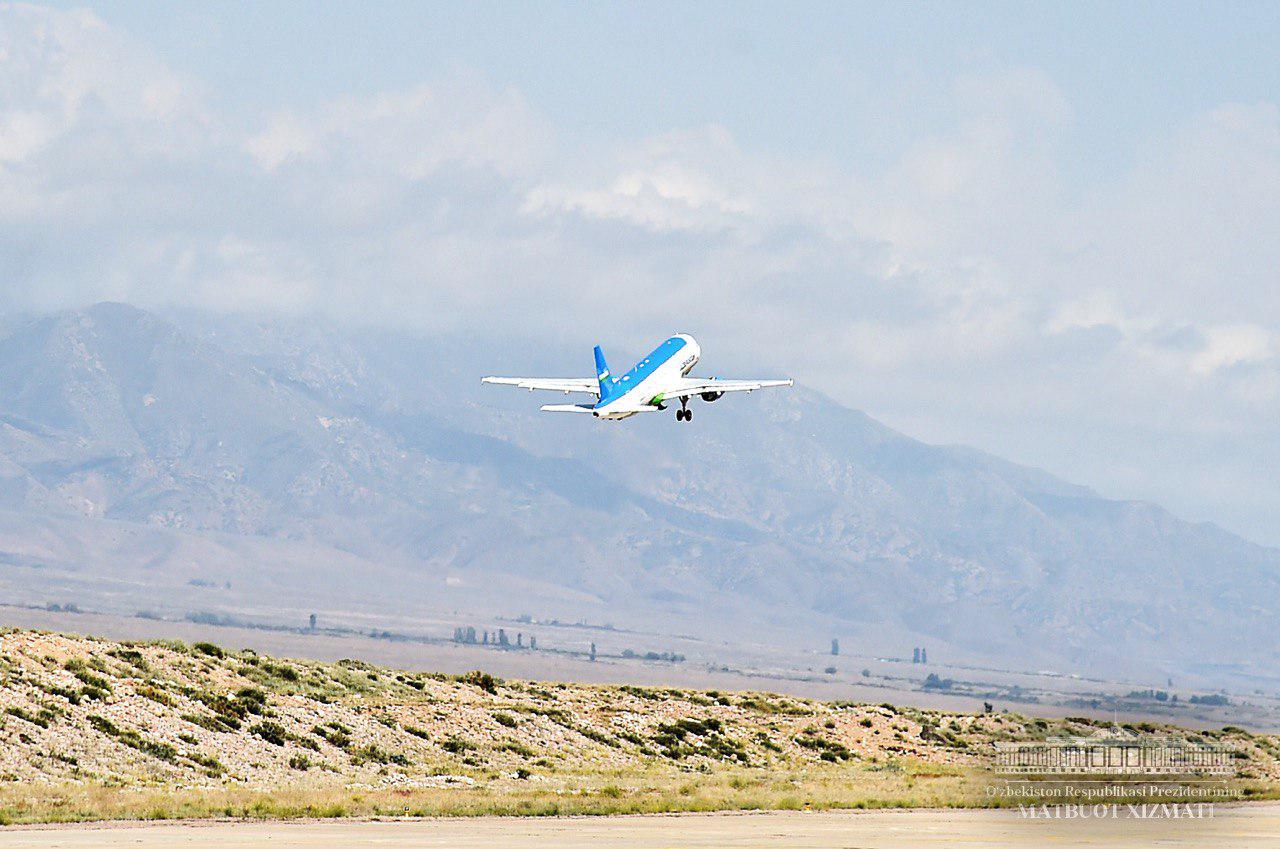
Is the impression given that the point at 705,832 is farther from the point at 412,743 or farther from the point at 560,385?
the point at 560,385

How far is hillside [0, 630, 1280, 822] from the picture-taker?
61.4m

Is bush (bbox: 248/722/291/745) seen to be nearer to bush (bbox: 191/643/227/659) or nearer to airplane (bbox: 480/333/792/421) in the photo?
bush (bbox: 191/643/227/659)

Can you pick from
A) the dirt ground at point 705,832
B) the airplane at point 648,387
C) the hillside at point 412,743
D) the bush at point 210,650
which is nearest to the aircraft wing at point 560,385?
the airplane at point 648,387

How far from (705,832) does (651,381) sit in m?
52.0

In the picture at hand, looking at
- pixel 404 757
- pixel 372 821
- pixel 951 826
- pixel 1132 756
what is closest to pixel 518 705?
pixel 404 757

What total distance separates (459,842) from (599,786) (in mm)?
23983

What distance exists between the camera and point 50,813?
5406cm

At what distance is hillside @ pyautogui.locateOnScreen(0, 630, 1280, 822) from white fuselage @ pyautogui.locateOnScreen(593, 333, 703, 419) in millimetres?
14887

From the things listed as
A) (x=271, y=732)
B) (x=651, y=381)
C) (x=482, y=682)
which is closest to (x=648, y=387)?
(x=651, y=381)

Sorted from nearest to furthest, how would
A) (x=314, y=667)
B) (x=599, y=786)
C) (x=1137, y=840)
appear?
1. (x=1137, y=840)
2. (x=599, y=786)
3. (x=314, y=667)

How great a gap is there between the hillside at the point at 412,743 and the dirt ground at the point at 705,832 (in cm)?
242

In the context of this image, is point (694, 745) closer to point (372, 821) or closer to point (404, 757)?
point (404, 757)

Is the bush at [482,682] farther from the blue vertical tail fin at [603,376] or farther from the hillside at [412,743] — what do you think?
the blue vertical tail fin at [603,376]

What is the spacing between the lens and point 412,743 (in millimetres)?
81375
